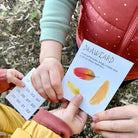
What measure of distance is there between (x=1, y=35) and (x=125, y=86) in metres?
1.13

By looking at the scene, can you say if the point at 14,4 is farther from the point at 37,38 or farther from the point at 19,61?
the point at 19,61

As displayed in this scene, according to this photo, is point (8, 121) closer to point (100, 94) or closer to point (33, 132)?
point (33, 132)

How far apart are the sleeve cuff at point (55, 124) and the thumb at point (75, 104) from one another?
0.20 feet

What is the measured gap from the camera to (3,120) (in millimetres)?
891

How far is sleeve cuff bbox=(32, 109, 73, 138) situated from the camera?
688mm

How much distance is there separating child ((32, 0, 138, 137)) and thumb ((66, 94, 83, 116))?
0.06 meters

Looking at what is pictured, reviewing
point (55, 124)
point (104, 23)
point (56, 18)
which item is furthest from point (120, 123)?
point (56, 18)

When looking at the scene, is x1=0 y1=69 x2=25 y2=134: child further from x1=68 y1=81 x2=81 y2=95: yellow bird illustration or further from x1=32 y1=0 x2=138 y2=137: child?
x1=68 y1=81 x2=81 y2=95: yellow bird illustration

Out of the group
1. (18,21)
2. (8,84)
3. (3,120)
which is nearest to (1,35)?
(18,21)

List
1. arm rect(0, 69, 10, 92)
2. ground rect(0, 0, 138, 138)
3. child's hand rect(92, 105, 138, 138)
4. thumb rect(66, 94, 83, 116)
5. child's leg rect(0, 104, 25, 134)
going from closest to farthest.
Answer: child's hand rect(92, 105, 138, 138)
thumb rect(66, 94, 83, 116)
child's leg rect(0, 104, 25, 134)
arm rect(0, 69, 10, 92)
ground rect(0, 0, 138, 138)

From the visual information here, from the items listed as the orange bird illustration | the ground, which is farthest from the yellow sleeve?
the ground

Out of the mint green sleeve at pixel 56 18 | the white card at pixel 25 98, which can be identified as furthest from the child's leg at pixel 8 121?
the mint green sleeve at pixel 56 18

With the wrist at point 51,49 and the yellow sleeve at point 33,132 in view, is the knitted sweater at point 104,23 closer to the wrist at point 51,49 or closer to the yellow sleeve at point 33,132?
the wrist at point 51,49

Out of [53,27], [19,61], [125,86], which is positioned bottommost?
[19,61]
